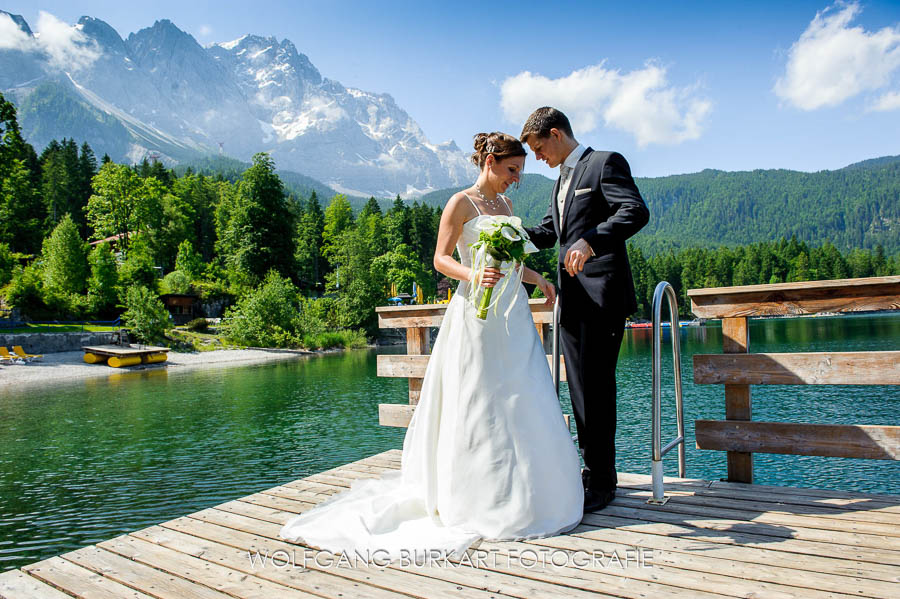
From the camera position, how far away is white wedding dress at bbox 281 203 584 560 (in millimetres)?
3273

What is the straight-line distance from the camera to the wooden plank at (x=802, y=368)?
363 cm

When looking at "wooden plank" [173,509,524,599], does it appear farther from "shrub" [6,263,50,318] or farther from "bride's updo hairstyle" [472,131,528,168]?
"shrub" [6,263,50,318]

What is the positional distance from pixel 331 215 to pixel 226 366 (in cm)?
4740

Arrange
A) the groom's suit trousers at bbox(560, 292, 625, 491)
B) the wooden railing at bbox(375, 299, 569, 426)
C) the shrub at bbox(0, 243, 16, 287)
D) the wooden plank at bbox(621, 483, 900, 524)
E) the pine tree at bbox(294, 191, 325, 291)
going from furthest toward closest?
the pine tree at bbox(294, 191, 325, 291) → the shrub at bbox(0, 243, 16, 287) → the wooden railing at bbox(375, 299, 569, 426) → the groom's suit trousers at bbox(560, 292, 625, 491) → the wooden plank at bbox(621, 483, 900, 524)

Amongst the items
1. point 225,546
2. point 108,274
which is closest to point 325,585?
point 225,546

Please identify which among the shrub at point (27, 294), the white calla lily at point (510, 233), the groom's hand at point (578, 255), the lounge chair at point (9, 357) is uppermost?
the shrub at point (27, 294)

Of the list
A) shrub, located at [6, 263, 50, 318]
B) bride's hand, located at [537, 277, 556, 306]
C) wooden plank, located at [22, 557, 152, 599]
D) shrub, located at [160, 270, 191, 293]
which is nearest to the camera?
wooden plank, located at [22, 557, 152, 599]

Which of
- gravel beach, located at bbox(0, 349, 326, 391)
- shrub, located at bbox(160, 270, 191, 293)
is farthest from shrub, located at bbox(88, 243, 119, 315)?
gravel beach, located at bbox(0, 349, 326, 391)

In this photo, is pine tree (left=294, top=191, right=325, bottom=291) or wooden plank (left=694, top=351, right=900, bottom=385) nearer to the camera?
wooden plank (left=694, top=351, right=900, bottom=385)

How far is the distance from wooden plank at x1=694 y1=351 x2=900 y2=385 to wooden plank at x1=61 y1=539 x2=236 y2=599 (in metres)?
3.26

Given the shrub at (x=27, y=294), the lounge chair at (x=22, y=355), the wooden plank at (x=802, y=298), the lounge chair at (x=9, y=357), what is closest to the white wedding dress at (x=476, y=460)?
the wooden plank at (x=802, y=298)

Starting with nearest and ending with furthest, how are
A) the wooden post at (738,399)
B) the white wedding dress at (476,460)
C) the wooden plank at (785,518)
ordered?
the wooden plank at (785,518)
the white wedding dress at (476,460)
the wooden post at (738,399)

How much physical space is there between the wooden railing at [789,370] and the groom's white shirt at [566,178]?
41.3 inches

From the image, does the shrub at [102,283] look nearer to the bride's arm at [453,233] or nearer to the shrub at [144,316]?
the shrub at [144,316]
